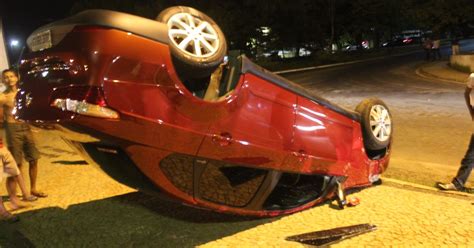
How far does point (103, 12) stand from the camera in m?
3.08

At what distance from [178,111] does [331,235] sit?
5.92 feet

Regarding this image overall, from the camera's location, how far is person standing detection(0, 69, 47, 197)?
5.29 m

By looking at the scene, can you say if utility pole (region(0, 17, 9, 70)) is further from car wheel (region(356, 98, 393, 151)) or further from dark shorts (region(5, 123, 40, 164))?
car wheel (region(356, 98, 393, 151))

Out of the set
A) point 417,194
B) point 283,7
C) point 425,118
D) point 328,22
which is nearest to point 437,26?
point 283,7

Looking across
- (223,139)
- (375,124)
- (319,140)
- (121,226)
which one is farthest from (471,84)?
(121,226)

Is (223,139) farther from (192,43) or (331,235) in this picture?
(331,235)

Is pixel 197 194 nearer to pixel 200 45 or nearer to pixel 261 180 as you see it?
pixel 261 180

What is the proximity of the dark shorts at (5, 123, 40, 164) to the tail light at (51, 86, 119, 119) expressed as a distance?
108 inches

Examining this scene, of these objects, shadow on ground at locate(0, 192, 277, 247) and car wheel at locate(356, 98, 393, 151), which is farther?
car wheel at locate(356, 98, 393, 151)

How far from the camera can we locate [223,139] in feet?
11.5

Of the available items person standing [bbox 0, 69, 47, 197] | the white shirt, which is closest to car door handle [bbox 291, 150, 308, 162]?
the white shirt

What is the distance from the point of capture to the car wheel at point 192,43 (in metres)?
3.32

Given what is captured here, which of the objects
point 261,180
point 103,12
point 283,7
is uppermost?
point 283,7

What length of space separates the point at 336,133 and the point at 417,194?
4.48ft
